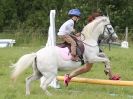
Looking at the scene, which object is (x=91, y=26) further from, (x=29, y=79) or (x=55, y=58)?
(x=29, y=79)

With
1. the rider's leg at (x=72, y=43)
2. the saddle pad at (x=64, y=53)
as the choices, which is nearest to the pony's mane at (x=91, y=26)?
the rider's leg at (x=72, y=43)

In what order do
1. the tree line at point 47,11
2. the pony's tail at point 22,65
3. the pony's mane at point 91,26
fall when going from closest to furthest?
the pony's tail at point 22,65 → the pony's mane at point 91,26 → the tree line at point 47,11

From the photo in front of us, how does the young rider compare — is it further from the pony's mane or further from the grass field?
the grass field

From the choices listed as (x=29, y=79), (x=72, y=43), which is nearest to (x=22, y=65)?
(x=29, y=79)

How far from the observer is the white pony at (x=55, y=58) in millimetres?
9586

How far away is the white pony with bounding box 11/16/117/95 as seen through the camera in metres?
9.59

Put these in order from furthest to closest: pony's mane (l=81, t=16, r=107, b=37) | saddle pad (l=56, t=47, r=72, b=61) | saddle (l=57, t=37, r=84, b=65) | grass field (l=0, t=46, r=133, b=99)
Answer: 1. pony's mane (l=81, t=16, r=107, b=37)
2. saddle (l=57, t=37, r=84, b=65)
3. saddle pad (l=56, t=47, r=72, b=61)
4. grass field (l=0, t=46, r=133, b=99)

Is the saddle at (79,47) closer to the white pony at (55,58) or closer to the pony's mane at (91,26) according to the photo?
the white pony at (55,58)

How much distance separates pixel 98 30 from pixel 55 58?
1478 mm

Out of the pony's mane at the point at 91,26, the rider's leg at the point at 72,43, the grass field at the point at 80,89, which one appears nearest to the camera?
the grass field at the point at 80,89

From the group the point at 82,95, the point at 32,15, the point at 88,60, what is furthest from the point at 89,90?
the point at 32,15

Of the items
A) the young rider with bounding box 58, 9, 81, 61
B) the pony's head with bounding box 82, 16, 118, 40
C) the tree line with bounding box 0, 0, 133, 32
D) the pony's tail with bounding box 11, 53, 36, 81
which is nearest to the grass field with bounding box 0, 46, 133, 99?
the pony's tail with bounding box 11, 53, 36, 81

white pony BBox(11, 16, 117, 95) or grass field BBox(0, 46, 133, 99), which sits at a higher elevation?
white pony BBox(11, 16, 117, 95)

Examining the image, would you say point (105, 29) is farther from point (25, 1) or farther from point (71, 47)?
point (25, 1)
